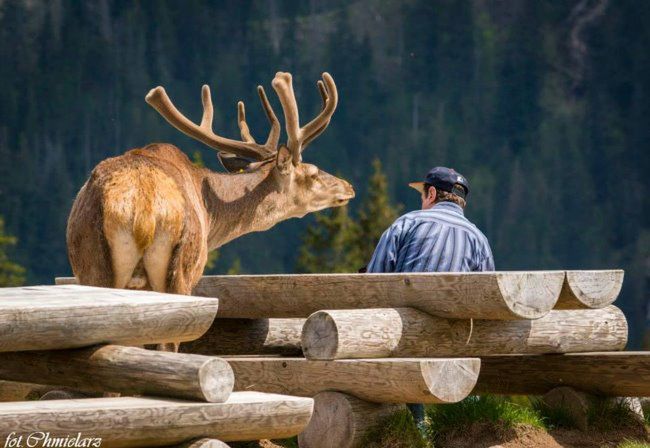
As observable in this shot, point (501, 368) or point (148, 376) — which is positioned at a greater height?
point (148, 376)

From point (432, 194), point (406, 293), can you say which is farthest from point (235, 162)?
point (406, 293)

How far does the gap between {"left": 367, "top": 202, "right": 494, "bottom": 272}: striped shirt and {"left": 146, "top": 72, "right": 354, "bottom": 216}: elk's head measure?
4.13 feet

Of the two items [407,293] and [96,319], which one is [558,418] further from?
[96,319]

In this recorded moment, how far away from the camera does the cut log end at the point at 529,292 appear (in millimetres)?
4828

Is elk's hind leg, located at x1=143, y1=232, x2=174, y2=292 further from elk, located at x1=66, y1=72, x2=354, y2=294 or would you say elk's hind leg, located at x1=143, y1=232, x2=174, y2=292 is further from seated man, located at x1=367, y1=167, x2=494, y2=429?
seated man, located at x1=367, y1=167, x2=494, y2=429

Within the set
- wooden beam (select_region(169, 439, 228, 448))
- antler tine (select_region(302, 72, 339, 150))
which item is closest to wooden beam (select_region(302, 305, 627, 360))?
wooden beam (select_region(169, 439, 228, 448))

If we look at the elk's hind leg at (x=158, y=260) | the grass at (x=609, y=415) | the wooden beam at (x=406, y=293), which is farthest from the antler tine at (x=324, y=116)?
the grass at (x=609, y=415)

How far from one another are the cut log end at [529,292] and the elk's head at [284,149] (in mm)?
2362

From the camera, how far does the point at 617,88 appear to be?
90.1ft

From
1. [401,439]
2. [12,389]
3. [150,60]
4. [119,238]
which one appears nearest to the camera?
[401,439]

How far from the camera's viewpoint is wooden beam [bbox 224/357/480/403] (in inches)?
185

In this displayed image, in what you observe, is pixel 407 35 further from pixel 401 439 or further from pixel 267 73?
pixel 401 439

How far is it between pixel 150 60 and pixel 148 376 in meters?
25.4

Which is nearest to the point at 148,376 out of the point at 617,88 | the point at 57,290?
the point at 57,290
